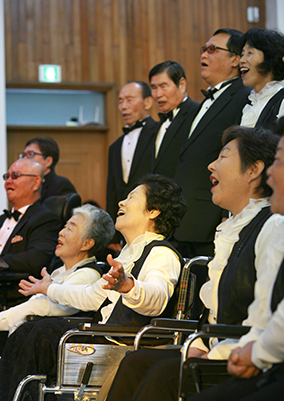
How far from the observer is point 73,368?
2014 millimetres

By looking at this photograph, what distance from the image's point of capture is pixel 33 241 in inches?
138

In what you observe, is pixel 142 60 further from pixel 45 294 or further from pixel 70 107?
pixel 45 294

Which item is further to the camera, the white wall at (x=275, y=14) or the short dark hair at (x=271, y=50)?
the white wall at (x=275, y=14)

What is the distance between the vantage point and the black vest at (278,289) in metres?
1.35

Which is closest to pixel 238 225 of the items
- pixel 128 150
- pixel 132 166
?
pixel 132 166

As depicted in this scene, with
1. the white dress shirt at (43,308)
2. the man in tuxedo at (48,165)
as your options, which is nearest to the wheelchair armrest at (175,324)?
the white dress shirt at (43,308)

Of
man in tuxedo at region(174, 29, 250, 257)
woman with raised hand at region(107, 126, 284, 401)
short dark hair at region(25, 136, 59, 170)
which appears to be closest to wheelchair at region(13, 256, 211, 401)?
woman with raised hand at region(107, 126, 284, 401)

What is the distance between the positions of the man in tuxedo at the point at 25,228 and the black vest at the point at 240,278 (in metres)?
1.83

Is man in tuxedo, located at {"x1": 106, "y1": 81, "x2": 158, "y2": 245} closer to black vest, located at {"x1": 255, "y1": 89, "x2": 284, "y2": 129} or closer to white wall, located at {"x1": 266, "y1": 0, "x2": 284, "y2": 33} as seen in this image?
black vest, located at {"x1": 255, "y1": 89, "x2": 284, "y2": 129}

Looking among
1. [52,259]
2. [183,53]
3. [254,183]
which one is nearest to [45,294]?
[52,259]

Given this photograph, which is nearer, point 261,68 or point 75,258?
point 261,68

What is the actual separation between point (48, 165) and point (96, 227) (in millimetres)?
1789

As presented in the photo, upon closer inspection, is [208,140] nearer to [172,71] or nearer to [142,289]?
[172,71]

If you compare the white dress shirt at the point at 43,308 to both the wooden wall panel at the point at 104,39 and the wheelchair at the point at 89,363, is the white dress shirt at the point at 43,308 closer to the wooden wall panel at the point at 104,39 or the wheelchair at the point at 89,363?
the wheelchair at the point at 89,363
